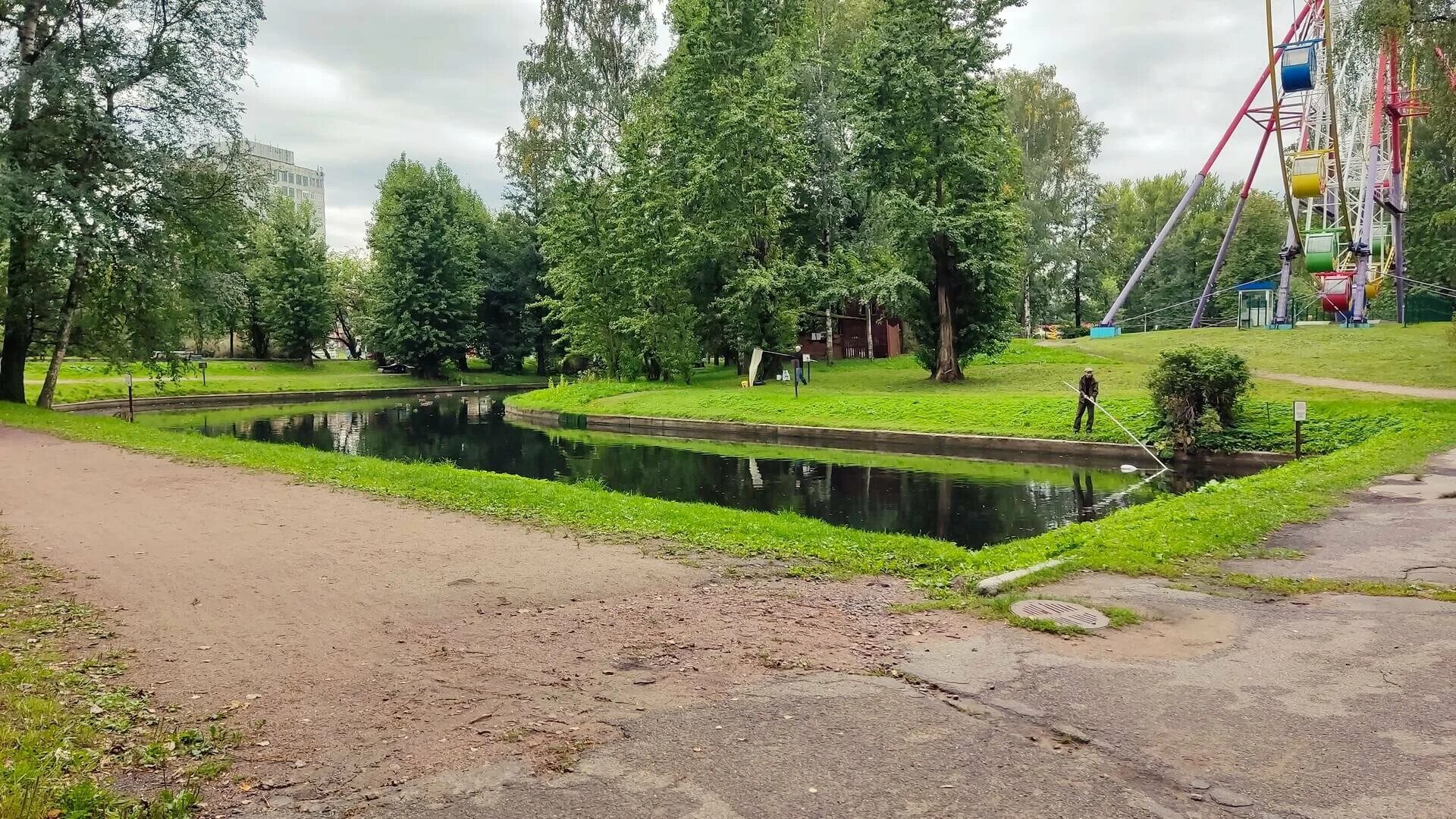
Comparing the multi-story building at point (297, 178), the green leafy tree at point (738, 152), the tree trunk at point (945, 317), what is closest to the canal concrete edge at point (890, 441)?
the green leafy tree at point (738, 152)

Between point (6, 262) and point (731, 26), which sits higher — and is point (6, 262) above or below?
below

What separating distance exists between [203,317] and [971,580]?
26950 mm

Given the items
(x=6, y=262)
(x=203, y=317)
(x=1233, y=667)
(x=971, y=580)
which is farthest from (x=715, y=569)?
(x=6, y=262)

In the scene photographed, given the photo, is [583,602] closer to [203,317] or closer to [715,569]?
[715,569]

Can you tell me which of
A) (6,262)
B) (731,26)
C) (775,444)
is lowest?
(775,444)

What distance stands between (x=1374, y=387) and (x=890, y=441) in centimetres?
1304

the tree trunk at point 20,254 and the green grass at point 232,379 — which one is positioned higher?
the tree trunk at point 20,254

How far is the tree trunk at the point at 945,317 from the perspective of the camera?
33.2 meters

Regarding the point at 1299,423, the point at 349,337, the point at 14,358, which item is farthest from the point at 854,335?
the point at 349,337

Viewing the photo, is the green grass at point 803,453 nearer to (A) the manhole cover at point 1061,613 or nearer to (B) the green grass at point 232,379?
(B) the green grass at point 232,379

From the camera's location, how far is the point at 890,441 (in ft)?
80.5

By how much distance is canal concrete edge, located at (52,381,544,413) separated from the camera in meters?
36.4

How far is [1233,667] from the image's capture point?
521 cm

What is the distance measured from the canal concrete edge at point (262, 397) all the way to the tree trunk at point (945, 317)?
106ft
